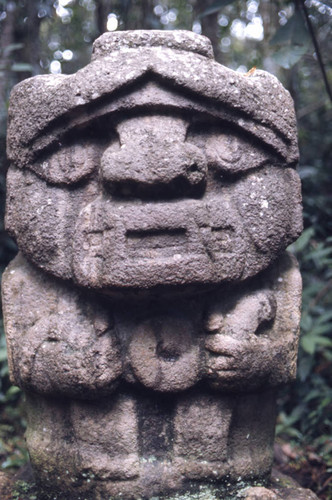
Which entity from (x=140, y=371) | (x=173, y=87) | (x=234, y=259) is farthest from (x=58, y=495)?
(x=173, y=87)

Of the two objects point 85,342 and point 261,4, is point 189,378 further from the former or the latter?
point 261,4

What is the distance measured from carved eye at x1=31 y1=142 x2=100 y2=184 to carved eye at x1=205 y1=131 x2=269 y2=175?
42 cm

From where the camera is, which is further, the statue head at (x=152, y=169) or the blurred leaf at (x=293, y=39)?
the blurred leaf at (x=293, y=39)

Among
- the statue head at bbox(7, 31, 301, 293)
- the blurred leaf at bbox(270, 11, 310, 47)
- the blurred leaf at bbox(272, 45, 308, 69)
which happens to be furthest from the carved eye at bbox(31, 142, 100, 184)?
the blurred leaf at bbox(270, 11, 310, 47)

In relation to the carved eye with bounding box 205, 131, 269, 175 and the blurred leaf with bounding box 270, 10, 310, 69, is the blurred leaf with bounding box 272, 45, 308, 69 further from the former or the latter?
the carved eye with bounding box 205, 131, 269, 175

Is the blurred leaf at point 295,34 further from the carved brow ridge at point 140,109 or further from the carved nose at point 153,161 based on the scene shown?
the carved nose at point 153,161

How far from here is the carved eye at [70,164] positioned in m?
2.07

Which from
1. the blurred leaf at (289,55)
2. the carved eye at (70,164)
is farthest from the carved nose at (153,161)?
the blurred leaf at (289,55)

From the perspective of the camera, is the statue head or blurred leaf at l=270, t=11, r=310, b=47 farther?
blurred leaf at l=270, t=11, r=310, b=47

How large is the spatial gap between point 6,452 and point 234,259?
2.10 metres

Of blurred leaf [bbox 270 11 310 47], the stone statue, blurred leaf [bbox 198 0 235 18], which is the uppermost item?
blurred leaf [bbox 198 0 235 18]

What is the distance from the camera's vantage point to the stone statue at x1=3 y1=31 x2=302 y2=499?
1.95 metres

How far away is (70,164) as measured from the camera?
6.80ft

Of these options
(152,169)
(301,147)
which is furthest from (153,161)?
(301,147)
